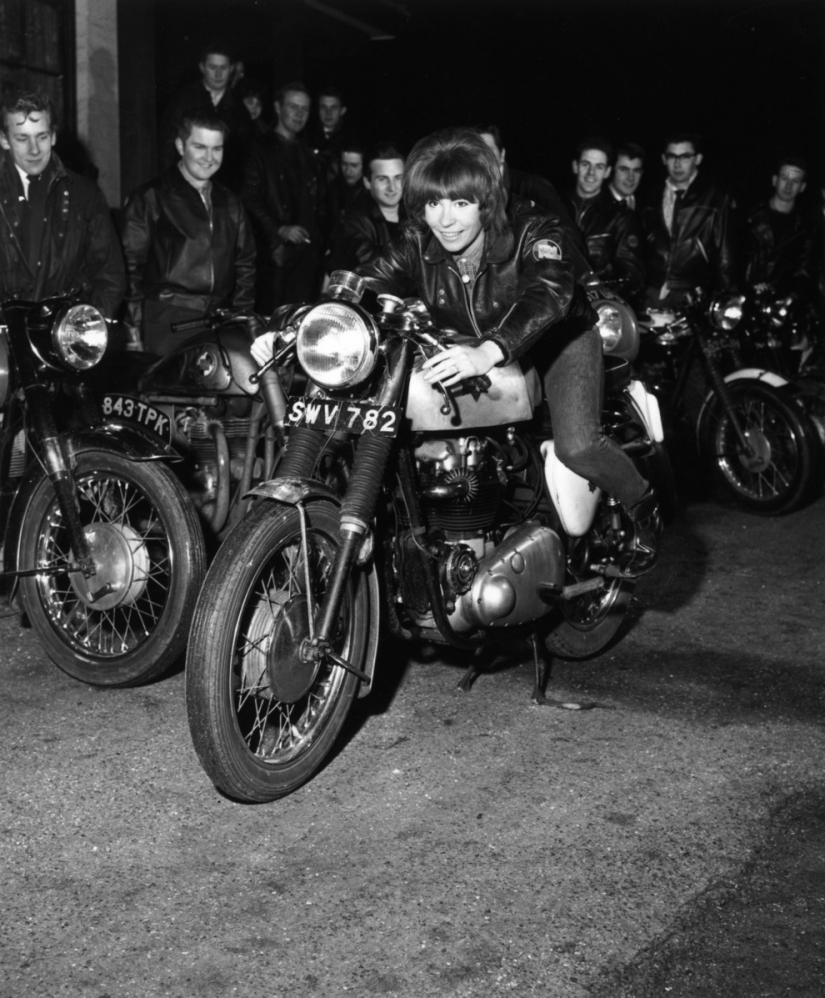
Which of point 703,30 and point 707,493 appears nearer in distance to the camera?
point 707,493

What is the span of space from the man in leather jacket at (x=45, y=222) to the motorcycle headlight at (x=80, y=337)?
3.33 ft

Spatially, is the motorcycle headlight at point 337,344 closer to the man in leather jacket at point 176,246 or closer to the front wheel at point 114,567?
the front wheel at point 114,567

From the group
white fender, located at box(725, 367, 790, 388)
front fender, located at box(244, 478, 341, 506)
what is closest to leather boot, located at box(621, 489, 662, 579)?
front fender, located at box(244, 478, 341, 506)

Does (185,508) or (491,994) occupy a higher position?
(185,508)

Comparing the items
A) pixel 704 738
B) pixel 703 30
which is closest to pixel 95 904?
pixel 704 738

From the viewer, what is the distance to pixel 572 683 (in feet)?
15.5

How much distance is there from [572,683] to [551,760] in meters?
0.77

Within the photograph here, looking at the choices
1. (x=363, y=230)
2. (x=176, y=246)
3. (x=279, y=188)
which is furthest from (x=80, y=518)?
(x=279, y=188)

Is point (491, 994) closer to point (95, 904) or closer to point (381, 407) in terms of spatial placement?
point (95, 904)

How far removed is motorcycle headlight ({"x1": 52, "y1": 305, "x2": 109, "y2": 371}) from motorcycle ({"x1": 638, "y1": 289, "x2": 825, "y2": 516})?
3948 millimetres

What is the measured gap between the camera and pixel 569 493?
4391 millimetres

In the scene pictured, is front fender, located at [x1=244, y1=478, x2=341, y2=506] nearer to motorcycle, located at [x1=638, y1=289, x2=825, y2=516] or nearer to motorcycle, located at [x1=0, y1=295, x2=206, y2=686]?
motorcycle, located at [x1=0, y1=295, x2=206, y2=686]

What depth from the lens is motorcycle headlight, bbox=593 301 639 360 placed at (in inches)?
202

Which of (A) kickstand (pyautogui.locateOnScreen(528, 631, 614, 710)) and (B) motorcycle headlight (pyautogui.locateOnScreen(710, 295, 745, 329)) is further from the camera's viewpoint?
(B) motorcycle headlight (pyautogui.locateOnScreen(710, 295, 745, 329))
